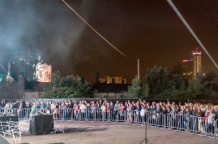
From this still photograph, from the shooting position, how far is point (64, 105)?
3097 cm

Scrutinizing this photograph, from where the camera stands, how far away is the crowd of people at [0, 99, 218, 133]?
20.7 m

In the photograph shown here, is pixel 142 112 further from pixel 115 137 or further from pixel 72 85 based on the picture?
pixel 72 85

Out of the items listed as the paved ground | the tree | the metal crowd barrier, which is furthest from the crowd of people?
the tree

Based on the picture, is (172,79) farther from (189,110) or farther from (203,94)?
(189,110)

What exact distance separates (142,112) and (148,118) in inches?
25.9

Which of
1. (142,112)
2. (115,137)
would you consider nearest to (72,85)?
(142,112)

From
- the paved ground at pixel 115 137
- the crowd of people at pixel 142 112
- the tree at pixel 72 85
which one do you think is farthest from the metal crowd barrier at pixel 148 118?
the tree at pixel 72 85

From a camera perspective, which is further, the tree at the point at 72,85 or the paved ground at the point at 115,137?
the tree at the point at 72,85

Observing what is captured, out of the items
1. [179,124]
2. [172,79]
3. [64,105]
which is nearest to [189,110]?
[179,124]

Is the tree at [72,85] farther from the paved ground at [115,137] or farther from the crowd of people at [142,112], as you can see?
the paved ground at [115,137]

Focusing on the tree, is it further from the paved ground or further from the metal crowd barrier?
the paved ground

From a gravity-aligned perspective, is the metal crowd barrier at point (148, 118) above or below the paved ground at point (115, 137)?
above

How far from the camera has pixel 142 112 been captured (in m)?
26.3

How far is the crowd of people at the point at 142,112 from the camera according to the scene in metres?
20.7
